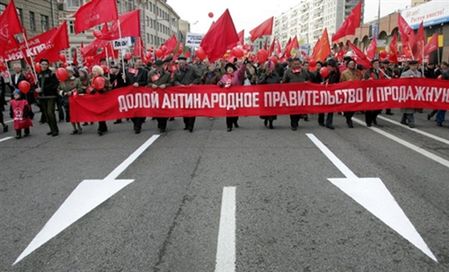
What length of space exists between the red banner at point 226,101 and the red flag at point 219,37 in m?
1.31

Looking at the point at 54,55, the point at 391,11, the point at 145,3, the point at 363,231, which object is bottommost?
the point at 363,231

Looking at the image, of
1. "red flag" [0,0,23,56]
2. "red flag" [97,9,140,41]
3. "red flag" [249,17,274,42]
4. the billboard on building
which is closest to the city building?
the billboard on building

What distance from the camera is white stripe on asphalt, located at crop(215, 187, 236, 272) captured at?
366 cm

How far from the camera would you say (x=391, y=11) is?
2029 inches

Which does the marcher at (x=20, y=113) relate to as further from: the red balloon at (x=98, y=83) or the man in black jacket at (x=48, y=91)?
the red balloon at (x=98, y=83)

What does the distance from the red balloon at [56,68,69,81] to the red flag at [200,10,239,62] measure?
3.81 metres

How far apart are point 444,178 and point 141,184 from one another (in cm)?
451

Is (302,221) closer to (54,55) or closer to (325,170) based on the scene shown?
(325,170)

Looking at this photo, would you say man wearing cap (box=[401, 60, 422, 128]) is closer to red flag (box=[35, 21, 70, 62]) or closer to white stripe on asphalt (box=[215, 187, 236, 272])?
white stripe on asphalt (box=[215, 187, 236, 272])

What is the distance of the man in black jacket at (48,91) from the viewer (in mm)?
10898

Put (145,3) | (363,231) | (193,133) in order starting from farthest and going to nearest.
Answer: (145,3), (193,133), (363,231)

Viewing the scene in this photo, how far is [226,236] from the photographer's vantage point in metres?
4.25

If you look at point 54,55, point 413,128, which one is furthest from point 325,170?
point 54,55

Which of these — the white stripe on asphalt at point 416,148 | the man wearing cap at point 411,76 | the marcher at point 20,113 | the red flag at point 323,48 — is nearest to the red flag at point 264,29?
the red flag at point 323,48
